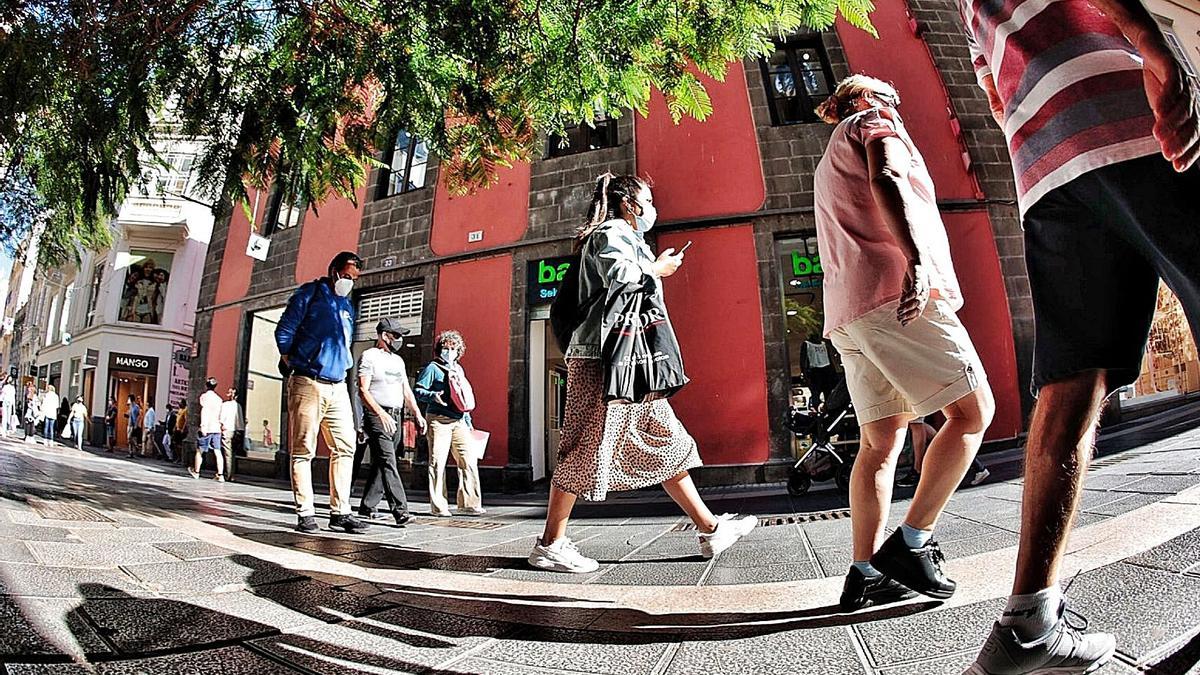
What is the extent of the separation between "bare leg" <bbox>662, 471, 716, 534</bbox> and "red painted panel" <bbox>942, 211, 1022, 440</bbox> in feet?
1.00

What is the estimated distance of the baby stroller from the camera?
0.71m

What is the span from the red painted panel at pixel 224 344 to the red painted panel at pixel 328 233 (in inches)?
4.0

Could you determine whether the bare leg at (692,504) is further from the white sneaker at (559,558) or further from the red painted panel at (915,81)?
the red painted panel at (915,81)

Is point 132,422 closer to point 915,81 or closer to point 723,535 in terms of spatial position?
point 723,535

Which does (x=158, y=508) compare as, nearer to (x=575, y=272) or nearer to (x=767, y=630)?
(x=575, y=272)

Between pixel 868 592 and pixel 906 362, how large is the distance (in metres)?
0.24

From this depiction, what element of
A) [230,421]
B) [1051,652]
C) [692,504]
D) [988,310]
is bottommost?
[1051,652]

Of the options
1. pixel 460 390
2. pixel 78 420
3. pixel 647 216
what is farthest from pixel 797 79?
pixel 78 420

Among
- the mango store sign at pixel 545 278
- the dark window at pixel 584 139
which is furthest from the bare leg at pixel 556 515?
the dark window at pixel 584 139

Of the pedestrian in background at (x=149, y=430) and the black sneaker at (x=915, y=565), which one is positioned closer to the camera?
the black sneaker at (x=915, y=565)

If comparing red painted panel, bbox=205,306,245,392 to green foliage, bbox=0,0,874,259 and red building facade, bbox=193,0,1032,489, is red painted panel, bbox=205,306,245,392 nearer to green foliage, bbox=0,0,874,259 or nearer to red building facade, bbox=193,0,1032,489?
red building facade, bbox=193,0,1032,489

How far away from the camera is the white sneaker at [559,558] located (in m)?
0.75

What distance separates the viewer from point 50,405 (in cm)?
85

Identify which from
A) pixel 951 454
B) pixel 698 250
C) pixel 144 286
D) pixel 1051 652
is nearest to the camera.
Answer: pixel 1051 652
